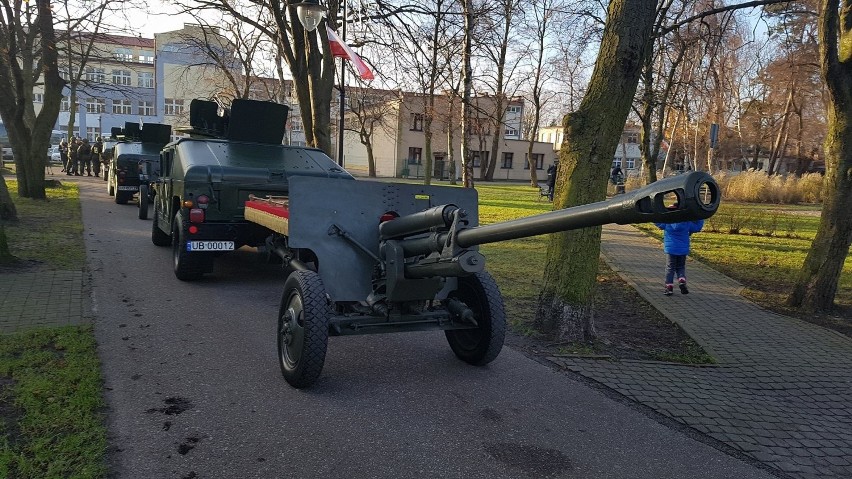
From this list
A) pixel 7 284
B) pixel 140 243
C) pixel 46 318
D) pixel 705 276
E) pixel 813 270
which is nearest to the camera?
pixel 46 318

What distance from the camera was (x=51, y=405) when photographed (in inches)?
154

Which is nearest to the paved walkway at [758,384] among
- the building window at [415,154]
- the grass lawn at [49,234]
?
the grass lawn at [49,234]

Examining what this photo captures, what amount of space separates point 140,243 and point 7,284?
3.90 meters

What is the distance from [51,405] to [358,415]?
1888 mm

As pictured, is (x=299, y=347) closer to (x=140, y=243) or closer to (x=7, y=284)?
(x=7, y=284)

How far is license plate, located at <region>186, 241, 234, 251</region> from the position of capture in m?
7.47

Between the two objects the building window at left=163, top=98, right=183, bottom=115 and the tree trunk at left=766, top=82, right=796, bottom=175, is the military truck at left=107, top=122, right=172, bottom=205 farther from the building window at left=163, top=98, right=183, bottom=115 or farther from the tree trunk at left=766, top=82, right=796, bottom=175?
the building window at left=163, top=98, right=183, bottom=115

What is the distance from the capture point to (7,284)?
712 cm

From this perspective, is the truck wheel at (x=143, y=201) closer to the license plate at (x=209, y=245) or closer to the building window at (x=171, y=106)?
the license plate at (x=209, y=245)

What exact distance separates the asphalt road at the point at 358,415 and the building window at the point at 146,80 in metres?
71.4

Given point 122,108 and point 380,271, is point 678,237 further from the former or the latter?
point 122,108

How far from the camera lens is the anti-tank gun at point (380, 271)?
4255mm

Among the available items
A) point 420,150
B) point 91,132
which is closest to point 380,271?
point 420,150

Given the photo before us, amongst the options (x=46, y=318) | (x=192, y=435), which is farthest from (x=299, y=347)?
(x=46, y=318)
